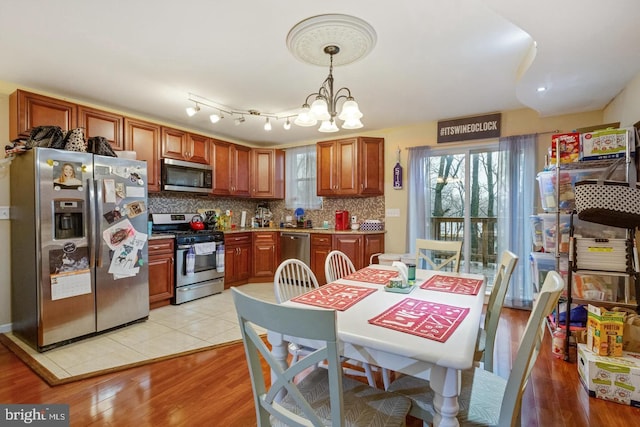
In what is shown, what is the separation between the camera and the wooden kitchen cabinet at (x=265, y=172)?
16.6 feet

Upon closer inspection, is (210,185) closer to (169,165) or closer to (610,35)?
(169,165)

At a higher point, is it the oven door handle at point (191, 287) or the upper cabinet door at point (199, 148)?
the upper cabinet door at point (199, 148)

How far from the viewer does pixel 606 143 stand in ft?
7.82

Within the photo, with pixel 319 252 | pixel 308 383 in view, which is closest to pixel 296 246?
pixel 319 252

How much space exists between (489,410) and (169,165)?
156 inches

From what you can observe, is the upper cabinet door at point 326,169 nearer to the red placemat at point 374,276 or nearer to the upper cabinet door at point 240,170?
the upper cabinet door at point 240,170

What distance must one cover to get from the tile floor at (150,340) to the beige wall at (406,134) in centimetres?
88

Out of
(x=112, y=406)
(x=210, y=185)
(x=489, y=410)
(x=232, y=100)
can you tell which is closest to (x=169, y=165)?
(x=210, y=185)

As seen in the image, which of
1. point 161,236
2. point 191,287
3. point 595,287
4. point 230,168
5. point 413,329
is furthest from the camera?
point 230,168

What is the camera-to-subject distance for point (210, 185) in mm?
4332

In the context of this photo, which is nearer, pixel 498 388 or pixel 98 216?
pixel 498 388

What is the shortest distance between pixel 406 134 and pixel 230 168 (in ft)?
8.80

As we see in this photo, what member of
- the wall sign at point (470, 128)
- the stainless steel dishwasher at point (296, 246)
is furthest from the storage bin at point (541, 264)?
the stainless steel dishwasher at point (296, 246)

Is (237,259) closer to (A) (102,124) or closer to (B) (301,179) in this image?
(B) (301,179)
